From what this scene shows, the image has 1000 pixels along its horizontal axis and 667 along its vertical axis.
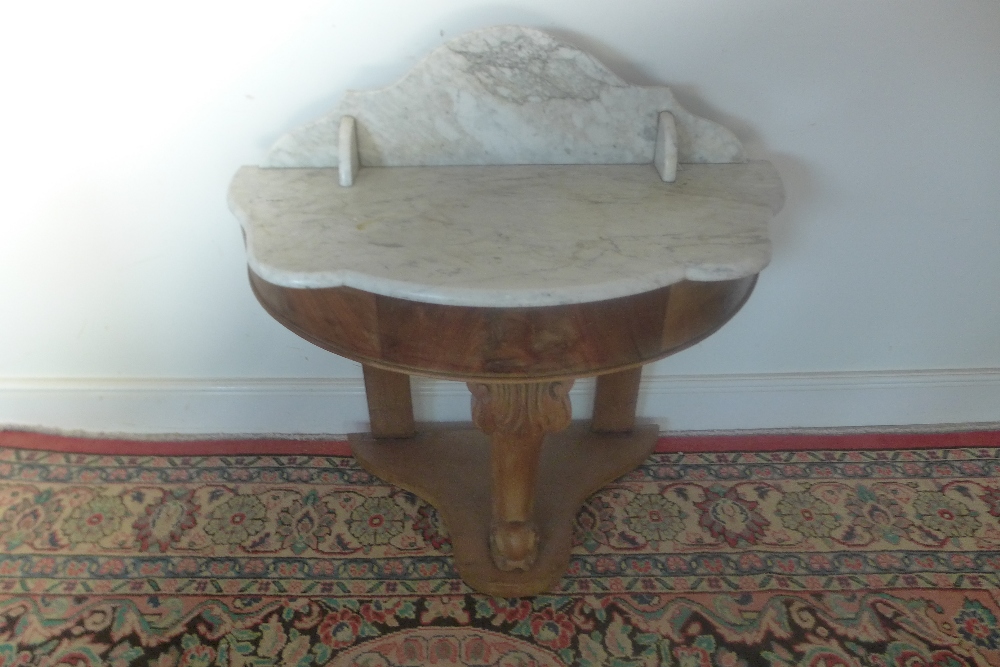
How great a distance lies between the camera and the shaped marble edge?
1.17 meters

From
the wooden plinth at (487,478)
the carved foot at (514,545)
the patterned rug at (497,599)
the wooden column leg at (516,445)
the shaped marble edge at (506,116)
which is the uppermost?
the shaped marble edge at (506,116)

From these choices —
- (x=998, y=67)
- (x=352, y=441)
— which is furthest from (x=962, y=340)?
(x=352, y=441)

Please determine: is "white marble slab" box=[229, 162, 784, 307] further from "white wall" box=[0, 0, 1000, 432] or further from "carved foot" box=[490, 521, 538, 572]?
"carved foot" box=[490, 521, 538, 572]

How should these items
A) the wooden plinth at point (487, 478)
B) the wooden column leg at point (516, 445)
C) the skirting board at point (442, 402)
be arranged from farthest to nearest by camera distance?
the skirting board at point (442, 402), the wooden plinth at point (487, 478), the wooden column leg at point (516, 445)

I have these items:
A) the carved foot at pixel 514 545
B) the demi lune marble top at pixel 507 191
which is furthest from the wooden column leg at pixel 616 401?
the demi lune marble top at pixel 507 191

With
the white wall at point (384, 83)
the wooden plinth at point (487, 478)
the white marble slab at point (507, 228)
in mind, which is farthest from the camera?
the wooden plinth at point (487, 478)

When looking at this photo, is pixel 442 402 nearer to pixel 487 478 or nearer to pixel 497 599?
pixel 487 478

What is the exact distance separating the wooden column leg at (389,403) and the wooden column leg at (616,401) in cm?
42

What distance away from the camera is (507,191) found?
3.70 feet

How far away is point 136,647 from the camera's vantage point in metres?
1.28

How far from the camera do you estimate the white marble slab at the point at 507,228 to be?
0.88 m

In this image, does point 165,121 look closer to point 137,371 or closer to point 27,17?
point 27,17

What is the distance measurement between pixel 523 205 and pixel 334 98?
1.46 ft

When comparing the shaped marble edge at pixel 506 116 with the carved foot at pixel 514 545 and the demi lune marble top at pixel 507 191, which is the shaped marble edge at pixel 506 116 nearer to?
the demi lune marble top at pixel 507 191
